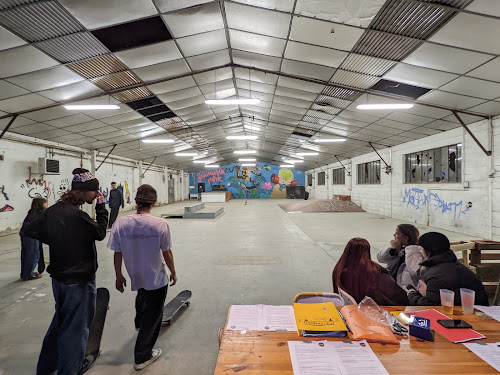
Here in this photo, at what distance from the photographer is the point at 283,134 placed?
1343 cm

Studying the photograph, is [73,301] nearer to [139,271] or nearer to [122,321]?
[139,271]

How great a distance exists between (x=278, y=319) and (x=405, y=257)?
186cm

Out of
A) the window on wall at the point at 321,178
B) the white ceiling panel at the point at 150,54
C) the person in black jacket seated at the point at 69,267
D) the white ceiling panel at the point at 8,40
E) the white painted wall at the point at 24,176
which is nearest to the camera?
the person in black jacket seated at the point at 69,267

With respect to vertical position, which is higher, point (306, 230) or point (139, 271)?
point (139, 271)

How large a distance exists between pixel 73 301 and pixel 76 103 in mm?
6456

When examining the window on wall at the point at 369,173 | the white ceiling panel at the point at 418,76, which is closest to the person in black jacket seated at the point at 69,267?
the white ceiling panel at the point at 418,76

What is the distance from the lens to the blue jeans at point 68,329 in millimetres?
1843

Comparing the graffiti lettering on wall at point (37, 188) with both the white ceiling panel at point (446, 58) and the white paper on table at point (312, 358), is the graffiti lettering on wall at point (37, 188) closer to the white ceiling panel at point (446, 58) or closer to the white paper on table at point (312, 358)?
the white paper on table at point (312, 358)

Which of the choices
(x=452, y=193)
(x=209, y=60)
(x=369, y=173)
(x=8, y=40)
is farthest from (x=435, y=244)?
(x=369, y=173)

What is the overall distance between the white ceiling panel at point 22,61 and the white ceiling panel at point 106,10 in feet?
3.95

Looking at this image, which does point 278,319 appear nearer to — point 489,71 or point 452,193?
point 489,71

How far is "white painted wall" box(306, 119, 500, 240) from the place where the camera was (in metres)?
6.46

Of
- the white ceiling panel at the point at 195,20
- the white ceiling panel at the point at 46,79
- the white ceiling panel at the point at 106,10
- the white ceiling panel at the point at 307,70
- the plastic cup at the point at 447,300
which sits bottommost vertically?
the plastic cup at the point at 447,300

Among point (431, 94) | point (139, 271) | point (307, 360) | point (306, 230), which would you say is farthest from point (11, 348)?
point (431, 94)
